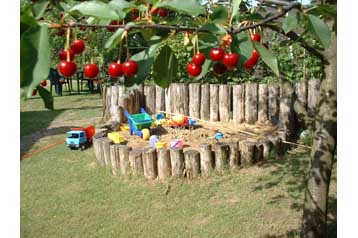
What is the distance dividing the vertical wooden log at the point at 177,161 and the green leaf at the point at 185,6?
3.38 metres

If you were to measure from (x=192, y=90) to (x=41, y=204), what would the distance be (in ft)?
11.0

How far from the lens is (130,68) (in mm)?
960

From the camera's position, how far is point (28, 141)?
21.5 feet

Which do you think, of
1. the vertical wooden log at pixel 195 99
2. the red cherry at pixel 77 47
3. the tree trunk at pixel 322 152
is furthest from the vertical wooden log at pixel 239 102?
the red cherry at pixel 77 47

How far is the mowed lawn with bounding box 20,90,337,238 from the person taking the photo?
131 inches

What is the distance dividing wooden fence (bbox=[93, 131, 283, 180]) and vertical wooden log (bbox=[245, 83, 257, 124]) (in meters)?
1.52

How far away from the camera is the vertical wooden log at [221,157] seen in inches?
172

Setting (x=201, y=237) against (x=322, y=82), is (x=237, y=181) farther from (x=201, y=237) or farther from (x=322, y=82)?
(x=322, y=82)

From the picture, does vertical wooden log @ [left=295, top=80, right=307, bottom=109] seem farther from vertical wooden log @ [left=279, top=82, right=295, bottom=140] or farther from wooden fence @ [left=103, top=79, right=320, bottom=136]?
vertical wooden log @ [left=279, top=82, right=295, bottom=140]

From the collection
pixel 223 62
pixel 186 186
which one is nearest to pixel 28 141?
pixel 186 186

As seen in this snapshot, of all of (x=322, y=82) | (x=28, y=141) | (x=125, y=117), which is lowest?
(x=28, y=141)

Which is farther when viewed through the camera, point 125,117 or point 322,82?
point 125,117

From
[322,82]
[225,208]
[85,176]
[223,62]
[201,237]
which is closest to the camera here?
[223,62]

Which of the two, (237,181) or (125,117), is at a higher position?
(125,117)
